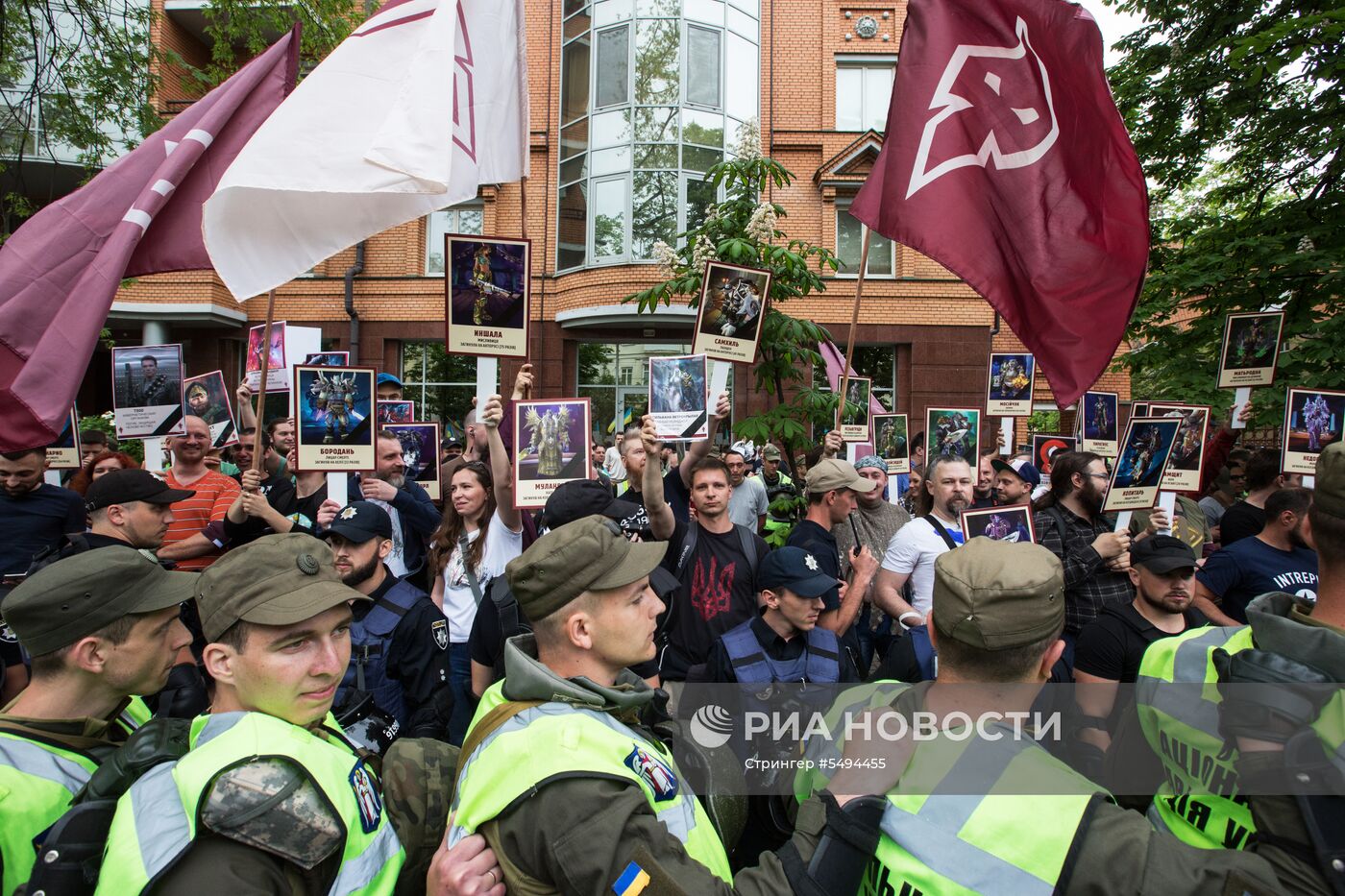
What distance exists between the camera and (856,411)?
8117mm

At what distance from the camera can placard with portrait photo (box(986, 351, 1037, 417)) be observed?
26.7ft

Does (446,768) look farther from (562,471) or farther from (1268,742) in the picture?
(562,471)

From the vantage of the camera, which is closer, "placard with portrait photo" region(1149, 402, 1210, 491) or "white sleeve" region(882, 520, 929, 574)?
"white sleeve" region(882, 520, 929, 574)

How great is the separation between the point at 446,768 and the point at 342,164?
10.3 ft

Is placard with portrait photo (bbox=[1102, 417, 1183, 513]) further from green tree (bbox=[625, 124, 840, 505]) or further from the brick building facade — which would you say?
the brick building facade

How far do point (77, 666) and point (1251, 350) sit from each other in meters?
8.19

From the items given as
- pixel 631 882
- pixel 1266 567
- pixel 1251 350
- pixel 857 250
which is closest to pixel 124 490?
pixel 631 882

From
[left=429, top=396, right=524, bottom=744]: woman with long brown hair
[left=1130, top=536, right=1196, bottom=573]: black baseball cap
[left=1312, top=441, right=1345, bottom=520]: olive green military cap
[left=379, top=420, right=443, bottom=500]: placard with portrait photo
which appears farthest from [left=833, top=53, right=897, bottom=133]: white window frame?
[left=1312, top=441, right=1345, bottom=520]: olive green military cap

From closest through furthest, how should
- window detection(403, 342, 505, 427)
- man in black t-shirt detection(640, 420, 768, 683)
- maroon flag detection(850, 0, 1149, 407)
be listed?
man in black t-shirt detection(640, 420, 768, 683) → maroon flag detection(850, 0, 1149, 407) → window detection(403, 342, 505, 427)

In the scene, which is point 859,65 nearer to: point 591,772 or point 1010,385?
point 1010,385

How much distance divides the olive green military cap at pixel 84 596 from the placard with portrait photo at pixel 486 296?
2.41m

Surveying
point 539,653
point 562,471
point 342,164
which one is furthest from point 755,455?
point 539,653

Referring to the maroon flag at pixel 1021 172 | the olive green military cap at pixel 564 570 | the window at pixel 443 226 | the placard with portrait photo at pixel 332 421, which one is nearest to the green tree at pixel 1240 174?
the maroon flag at pixel 1021 172

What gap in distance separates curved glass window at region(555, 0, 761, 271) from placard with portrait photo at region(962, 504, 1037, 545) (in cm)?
1401
